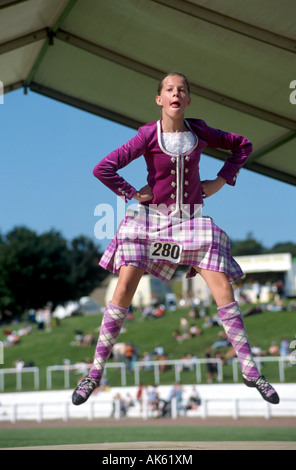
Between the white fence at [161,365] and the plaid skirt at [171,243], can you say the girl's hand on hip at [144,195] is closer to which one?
the plaid skirt at [171,243]

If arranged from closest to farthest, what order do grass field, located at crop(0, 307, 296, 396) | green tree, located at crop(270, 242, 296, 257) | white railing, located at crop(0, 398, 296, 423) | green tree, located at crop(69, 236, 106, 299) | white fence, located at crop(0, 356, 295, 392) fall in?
1. white railing, located at crop(0, 398, 296, 423)
2. white fence, located at crop(0, 356, 295, 392)
3. grass field, located at crop(0, 307, 296, 396)
4. green tree, located at crop(69, 236, 106, 299)
5. green tree, located at crop(270, 242, 296, 257)

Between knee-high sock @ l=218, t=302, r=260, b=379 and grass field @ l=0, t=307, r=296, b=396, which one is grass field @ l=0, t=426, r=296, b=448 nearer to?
grass field @ l=0, t=307, r=296, b=396

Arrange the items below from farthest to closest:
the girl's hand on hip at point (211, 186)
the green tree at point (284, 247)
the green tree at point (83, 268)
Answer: the green tree at point (284, 247)
the green tree at point (83, 268)
the girl's hand on hip at point (211, 186)

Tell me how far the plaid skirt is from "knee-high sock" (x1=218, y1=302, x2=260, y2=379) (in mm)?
230

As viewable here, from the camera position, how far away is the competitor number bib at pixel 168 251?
4473 mm

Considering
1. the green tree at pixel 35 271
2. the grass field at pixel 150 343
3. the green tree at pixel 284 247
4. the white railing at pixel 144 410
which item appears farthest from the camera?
the green tree at pixel 284 247

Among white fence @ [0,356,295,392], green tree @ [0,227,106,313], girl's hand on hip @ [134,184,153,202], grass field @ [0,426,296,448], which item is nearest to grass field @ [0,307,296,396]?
white fence @ [0,356,295,392]

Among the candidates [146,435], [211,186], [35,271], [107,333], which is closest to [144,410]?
[146,435]

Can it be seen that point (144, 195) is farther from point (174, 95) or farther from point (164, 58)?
point (164, 58)

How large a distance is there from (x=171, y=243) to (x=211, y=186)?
0.59m

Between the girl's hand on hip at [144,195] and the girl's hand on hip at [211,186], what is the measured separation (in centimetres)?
41

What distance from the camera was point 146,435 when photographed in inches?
591

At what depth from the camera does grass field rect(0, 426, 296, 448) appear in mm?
13664

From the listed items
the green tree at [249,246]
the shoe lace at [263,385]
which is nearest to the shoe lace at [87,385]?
the shoe lace at [263,385]
